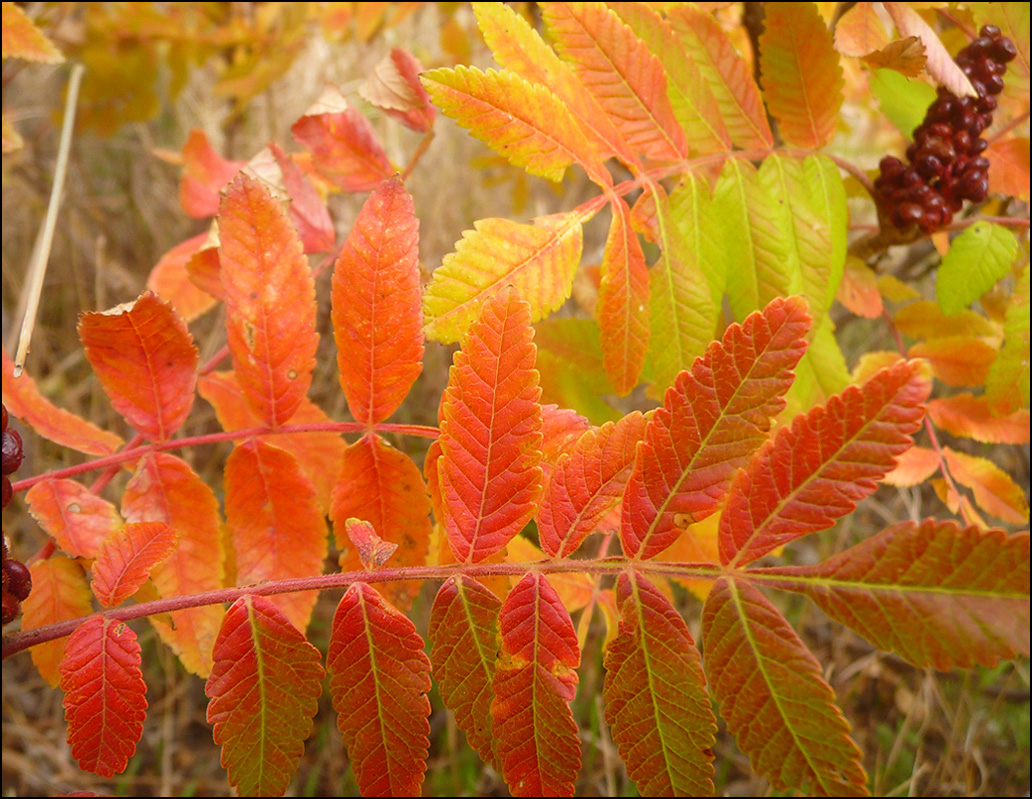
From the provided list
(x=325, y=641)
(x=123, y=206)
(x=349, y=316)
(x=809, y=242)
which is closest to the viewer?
(x=349, y=316)

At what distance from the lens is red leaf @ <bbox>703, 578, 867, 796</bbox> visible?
66 cm

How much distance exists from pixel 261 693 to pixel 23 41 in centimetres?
111

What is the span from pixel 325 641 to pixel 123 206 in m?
1.82

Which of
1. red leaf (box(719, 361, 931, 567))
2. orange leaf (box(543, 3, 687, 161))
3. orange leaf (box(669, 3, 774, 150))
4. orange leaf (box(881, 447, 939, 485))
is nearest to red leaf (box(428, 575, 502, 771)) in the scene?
red leaf (box(719, 361, 931, 567))

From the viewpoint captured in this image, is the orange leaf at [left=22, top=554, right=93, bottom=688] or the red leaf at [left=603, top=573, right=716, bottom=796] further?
the orange leaf at [left=22, top=554, right=93, bottom=688]

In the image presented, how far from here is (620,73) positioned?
100 cm

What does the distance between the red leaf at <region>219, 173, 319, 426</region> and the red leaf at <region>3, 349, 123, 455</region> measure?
27 cm

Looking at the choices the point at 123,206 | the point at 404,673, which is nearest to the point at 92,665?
the point at 404,673

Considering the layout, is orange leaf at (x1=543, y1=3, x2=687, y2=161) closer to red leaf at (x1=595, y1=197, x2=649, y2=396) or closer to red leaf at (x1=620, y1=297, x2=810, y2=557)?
red leaf at (x1=595, y1=197, x2=649, y2=396)

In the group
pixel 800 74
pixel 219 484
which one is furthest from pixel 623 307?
pixel 219 484

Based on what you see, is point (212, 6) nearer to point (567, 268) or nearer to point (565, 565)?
point (567, 268)

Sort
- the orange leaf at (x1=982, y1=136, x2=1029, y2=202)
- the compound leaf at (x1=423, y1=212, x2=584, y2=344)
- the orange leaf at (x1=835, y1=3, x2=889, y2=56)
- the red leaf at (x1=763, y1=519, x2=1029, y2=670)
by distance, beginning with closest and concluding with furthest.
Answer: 1. the red leaf at (x1=763, y1=519, x2=1029, y2=670)
2. the compound leaf at (x1=423, y1=212, x2=584, y2=344)
3. the orange leaf at (x1=835, y1=3, x2=889, y2=56)
4. the orange leaf at (x1=982, y1=136, x2=1029, y2=202)

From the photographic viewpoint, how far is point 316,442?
107 cm

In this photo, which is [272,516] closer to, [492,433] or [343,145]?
[492,433]
